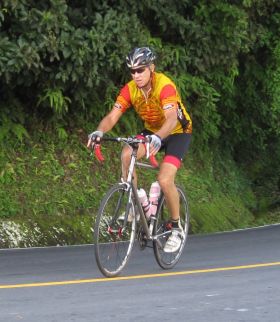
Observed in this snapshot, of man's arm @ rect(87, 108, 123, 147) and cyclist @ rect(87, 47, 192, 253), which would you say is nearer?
cyclist @ rect(87, 47, 192, 253)

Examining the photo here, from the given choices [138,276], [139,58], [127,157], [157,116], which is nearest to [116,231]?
[138,276]

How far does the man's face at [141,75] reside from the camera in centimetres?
966

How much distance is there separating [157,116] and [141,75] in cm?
51

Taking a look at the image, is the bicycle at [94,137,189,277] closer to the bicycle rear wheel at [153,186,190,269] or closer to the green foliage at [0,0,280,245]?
the bicycle rear wheel at [153,186,190,269]

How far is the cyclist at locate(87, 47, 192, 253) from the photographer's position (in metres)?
9.64

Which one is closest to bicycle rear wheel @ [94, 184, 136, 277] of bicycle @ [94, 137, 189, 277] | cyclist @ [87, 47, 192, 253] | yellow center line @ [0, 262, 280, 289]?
bicycle @ [94, 137, 189, 277]

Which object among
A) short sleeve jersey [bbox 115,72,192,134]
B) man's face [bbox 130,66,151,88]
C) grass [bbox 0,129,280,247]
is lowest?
grass [bbox 0,129,280,247]

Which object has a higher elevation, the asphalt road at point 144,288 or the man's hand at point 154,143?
the man's hand at point 154,143

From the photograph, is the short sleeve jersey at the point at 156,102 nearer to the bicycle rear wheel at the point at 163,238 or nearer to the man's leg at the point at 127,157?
the man's leg at the point at 127,157

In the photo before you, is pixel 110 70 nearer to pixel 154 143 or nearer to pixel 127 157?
pixel 127 157

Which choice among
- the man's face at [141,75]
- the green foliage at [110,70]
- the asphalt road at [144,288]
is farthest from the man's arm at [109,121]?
the green foliage at [110,70]

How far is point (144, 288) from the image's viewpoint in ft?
28.9

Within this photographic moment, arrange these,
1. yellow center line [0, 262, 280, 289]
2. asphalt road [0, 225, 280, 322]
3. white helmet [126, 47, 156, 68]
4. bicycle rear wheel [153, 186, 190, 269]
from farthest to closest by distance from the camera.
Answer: bicycle rear wheel [153, 186, 190, 269] → white helmet [126, 47, 156, 68] → yellow center line [0, 262, 280, 289] → asphalt road [0, 225, 280, 322]

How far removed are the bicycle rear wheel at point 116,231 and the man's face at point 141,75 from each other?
0.96 meters
